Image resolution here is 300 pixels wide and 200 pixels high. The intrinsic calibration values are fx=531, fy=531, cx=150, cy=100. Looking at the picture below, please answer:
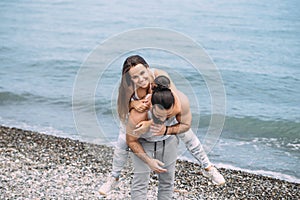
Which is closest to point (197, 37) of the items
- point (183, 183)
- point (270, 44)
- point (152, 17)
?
point (270, 44)

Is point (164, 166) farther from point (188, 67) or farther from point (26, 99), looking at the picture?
point (26, 99)

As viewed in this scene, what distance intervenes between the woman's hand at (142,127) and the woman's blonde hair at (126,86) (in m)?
0.13

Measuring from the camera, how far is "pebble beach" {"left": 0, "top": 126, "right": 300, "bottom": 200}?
20.5ft

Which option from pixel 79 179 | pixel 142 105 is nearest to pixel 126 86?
pixel 142 105

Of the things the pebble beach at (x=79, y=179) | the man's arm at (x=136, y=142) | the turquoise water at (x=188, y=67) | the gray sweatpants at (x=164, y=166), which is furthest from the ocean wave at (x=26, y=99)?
the man's arm at (x=136, y=142)

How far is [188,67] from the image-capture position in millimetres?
4066

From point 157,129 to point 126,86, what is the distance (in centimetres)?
37

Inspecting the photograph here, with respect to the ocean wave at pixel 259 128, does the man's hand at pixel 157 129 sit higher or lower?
higher

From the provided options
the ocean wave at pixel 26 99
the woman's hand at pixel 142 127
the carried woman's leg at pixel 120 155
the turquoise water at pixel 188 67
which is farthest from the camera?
the ocean wave at pixel 26 99

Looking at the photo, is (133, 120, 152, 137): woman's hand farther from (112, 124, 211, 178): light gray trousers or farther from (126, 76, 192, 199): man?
(112, 124, 211, 178): light gray trousers

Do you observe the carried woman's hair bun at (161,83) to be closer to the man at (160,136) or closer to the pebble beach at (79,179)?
the man at (160,136)

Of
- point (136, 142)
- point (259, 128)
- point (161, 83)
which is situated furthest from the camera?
point (259, 128)

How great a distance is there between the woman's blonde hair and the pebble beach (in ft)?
6.78

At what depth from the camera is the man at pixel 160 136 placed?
3441 millimetres
